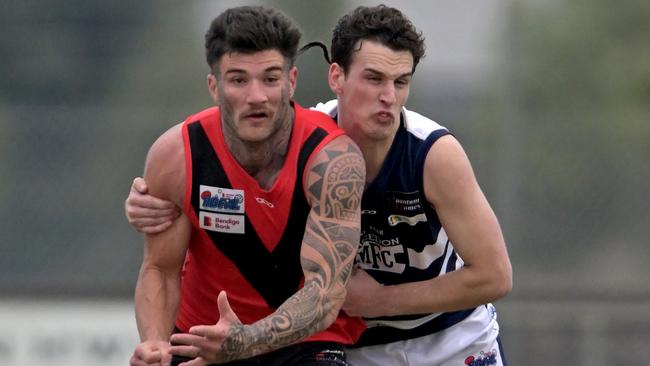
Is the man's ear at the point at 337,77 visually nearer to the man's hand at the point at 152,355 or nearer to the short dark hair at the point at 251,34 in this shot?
the short dark hair at the point at 251,34

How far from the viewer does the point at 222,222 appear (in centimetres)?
435

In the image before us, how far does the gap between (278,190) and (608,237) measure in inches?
163

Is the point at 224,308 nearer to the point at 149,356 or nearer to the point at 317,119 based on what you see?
the point at 149,356

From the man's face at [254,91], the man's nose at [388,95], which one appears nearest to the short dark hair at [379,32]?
the man's nose at [388,95]

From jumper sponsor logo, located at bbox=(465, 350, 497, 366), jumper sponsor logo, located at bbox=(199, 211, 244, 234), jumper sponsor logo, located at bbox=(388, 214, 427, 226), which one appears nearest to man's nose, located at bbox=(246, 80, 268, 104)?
jumper sponsor logo, located at bbox=(199, 211, 244, 234)

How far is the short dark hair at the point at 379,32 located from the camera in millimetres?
4566

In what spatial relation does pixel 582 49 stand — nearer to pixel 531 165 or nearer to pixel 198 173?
pixel 531 165

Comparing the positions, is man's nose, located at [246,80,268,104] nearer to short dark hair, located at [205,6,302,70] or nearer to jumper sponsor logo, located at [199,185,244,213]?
short dark hair, located at [205,6,302,70]

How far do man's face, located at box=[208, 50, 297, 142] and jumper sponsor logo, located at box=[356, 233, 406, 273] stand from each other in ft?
2.09

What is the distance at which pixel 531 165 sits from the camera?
782cm

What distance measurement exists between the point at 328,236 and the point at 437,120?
3.64 meters

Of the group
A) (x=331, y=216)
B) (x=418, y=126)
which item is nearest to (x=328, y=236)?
(x=331, y=216)

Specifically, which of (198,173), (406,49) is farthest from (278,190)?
(406,49)

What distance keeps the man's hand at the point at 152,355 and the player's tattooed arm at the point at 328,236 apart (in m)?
0.38
